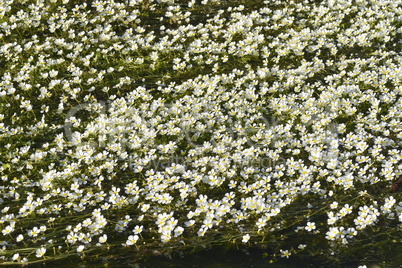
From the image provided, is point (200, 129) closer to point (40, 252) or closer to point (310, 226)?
point (310, 226)

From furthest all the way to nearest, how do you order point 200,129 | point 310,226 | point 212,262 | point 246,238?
point 200,129 → point 310,226 → point 246,238 → point 212,262

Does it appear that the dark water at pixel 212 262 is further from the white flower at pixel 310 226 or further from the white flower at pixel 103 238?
the white flower at pixel 310 226

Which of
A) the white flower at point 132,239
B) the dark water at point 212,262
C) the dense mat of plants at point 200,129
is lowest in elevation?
the dark water at point 212,262

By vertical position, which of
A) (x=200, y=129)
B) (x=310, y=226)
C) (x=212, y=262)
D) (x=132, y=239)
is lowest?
(x=212, y=262)

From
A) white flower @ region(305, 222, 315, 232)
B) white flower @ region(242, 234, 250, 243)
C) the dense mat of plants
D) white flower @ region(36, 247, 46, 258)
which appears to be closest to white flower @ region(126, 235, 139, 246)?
the dense mat of plants

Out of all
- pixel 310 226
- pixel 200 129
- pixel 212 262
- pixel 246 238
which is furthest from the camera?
pixel 200 129

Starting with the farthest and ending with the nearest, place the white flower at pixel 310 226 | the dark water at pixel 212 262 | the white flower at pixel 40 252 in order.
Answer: the white flower at pixel 310 226
the white flower at pixel 40 252
the dark water at pixel 212 262

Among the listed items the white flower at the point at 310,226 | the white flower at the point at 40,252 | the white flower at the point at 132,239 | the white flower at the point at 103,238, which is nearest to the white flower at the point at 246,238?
the white flower at the point at 310,226

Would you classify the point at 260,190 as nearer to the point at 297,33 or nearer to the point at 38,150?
the point at 38,150

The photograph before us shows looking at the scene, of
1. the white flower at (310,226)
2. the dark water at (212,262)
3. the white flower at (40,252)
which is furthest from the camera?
the white flower at (310,226)

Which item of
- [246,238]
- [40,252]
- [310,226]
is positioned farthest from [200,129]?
[40,252]
